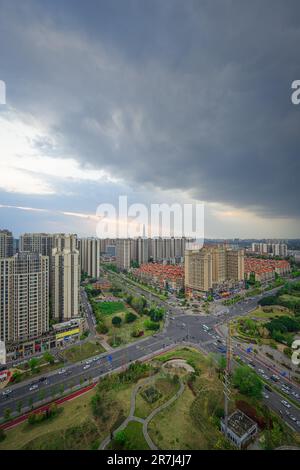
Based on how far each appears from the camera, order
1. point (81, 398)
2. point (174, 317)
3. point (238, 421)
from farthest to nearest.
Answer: point (174, 317) < point (81, 398) < point (238, 421)

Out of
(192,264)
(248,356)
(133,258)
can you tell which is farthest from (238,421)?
(133,258)

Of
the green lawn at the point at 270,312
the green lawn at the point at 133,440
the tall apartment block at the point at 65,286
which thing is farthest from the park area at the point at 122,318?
the green lawn at the point at 270,312

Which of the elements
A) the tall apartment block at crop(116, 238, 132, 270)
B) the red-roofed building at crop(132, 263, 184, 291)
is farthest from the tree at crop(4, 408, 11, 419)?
the tall apartment block at crop(116, 238, 132, 270)

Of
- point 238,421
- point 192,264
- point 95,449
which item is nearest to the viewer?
point 95,449

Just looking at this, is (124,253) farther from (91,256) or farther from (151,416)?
(151,416)

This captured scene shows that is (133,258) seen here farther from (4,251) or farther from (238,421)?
(238,421)

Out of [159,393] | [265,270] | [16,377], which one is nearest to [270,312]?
[265,270]
